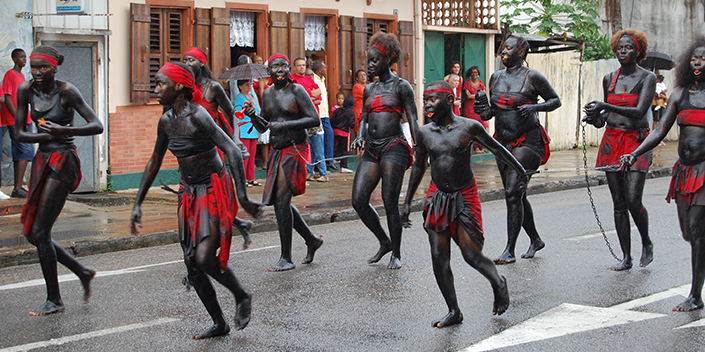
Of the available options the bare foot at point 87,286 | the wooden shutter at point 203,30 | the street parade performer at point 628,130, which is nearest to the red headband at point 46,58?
the bare foot at point 87,286

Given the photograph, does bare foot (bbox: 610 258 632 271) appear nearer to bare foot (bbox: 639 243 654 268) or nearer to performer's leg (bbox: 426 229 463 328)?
bare foot (bbox: 639 243 654 268)

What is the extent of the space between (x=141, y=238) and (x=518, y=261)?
4282 millimetres

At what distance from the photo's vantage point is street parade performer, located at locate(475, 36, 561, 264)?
325 inches

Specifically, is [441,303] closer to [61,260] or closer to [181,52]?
[61,260]

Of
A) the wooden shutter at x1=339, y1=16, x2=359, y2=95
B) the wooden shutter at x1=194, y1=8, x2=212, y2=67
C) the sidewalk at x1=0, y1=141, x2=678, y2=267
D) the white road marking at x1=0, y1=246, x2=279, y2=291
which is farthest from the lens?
the wooden shutter at x1=339, y1=16, x2=359, y2=95

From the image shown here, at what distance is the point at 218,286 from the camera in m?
7.49

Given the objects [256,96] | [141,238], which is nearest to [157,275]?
[141,238]

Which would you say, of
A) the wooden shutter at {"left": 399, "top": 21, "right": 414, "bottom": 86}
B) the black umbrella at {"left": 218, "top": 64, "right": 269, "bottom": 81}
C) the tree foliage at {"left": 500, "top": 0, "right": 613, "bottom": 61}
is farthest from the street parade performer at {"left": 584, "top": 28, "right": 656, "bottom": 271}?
the tree foliage at {"left": 500, "top": 0, "right": 613, "bottom": 61}

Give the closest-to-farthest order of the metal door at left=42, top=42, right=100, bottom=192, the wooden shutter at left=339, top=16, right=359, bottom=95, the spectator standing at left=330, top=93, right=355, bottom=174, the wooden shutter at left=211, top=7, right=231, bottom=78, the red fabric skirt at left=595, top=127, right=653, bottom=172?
the red fabric skirt at left=595, top=127, right=653, bottom=172, the metal door at left=42, top=42, right=100, bottom=192, the wooden shutter at left=211, top=7, right=231, bottom=78, the spectator standing at left=330, top=93, right=355, bottom=174, the wooden shutter at left=339, top=16, right=359, bottom=95

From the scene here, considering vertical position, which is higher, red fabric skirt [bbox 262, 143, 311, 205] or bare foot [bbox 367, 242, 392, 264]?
red fabric skirt [bbox 262, 143, 311, 205]

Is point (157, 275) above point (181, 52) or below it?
below

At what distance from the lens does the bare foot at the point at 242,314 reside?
5.72 meters

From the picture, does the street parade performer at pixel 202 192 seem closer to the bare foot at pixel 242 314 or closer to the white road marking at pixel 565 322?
the bare foot at pixel 242 314

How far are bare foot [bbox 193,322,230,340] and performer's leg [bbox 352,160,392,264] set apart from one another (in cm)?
258
